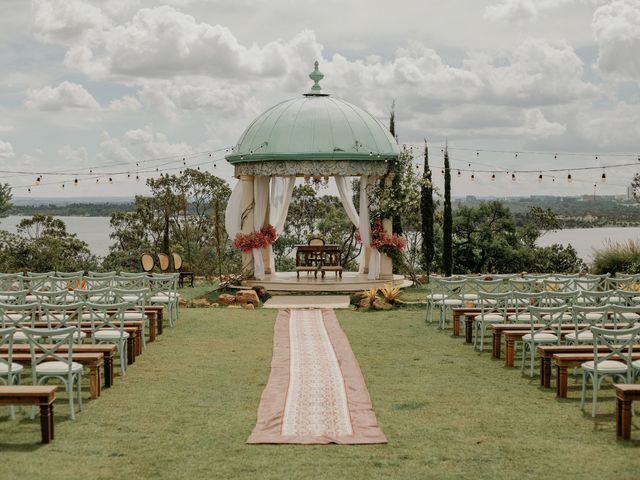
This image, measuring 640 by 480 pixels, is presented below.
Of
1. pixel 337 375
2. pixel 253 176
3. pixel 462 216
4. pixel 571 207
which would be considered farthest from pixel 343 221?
pixel 337 375

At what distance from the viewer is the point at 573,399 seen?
1080cm

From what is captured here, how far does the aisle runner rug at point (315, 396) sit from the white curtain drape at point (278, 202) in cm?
1025

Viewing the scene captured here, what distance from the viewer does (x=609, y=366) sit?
33.0ft

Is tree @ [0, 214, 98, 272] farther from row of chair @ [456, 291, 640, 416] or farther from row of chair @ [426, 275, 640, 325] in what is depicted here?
row of chair @ [456, 291, 640, 416]

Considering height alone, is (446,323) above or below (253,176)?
below

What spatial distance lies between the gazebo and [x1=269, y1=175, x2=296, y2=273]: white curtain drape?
32.7 inches

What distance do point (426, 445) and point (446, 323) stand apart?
9.68 meters

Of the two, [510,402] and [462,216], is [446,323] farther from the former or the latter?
[462,216]

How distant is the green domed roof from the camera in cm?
2375

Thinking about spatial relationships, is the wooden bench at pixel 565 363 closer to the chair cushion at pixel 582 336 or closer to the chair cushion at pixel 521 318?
the chair cushion at pixel 582 336

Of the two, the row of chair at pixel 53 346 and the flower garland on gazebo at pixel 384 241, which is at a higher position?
the flower garland on gazebo at pixel 384 241

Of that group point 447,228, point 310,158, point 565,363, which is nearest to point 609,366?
point 565,363

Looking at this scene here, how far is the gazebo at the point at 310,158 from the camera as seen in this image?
23812 mm

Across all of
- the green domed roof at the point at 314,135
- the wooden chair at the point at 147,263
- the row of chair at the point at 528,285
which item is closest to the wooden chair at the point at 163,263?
the wooden chair at the point at 147,263
